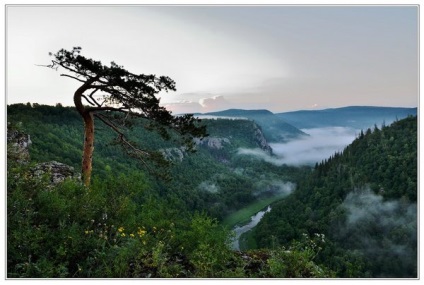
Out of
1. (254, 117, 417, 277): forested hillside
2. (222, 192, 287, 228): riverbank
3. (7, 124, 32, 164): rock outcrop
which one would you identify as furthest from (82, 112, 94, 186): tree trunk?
(222, 192, 287, 228): riverbank

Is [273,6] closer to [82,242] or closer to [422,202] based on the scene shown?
[422,202]

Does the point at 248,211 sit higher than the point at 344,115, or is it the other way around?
the point at 344,115

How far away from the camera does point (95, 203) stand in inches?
192

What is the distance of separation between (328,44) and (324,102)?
164cm

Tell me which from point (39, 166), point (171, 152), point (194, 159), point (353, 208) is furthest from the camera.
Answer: point (353, 208)

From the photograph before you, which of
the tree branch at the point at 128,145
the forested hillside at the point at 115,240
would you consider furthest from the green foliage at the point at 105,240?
the tree branch at the point at 128,145

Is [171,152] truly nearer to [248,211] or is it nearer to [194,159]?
[194,159]

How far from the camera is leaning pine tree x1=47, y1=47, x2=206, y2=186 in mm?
7195

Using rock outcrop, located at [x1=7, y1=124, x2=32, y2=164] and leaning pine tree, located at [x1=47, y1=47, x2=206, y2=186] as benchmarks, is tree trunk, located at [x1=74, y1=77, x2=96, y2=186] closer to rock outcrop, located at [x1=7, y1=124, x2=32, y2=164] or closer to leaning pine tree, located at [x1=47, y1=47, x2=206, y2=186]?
leaning pine tree, located at [x1=47, y1=47, x2=206, y2=186]

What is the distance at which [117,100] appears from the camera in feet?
25.1

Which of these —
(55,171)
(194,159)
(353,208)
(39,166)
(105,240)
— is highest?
(39,166)

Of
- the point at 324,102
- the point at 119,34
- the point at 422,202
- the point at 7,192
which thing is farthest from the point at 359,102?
the point at 7,192

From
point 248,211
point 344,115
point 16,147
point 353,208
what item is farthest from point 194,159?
point 353,208

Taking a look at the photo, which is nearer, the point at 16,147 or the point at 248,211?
the point at 16,147
